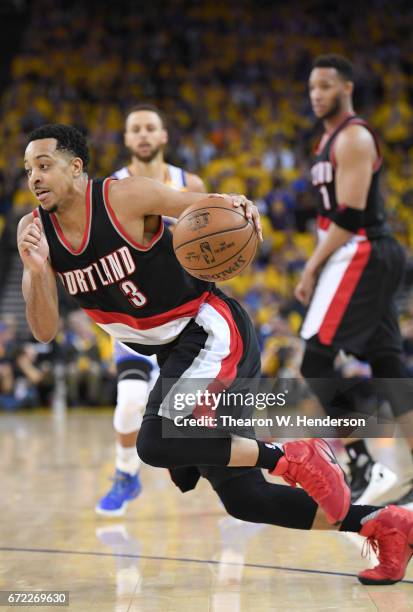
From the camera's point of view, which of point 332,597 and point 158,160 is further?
point 158,160

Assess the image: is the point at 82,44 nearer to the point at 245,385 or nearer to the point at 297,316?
the point at 297,316

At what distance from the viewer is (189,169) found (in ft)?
51.5

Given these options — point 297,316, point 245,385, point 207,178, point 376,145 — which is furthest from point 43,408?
point 245,385

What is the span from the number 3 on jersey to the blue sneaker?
1826 mm

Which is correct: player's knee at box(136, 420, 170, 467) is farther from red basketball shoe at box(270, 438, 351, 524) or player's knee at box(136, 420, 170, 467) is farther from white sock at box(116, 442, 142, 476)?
white sock at box(116, 442, 142, 476)

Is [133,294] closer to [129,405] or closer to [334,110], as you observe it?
[129,405]

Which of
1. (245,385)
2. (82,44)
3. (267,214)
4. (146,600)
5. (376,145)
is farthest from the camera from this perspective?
(82,44)

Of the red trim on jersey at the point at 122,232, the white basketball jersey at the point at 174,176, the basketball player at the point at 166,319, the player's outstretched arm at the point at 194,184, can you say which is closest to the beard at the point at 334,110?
the player's outstretched arm at the point at 194,184

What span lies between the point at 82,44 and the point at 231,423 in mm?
16905

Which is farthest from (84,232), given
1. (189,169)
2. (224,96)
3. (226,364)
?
(224,96)

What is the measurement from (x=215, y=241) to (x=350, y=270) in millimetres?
Result: 1813

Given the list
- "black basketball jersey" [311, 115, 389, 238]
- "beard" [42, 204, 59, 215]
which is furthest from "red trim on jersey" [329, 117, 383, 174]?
"beard" [42, 204, 59, 215]

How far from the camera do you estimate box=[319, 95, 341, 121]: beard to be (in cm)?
538

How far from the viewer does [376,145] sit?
17.3 feet
